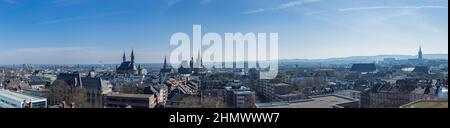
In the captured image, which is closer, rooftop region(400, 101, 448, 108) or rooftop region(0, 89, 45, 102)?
rooftop region(400, 101, 448, 108)

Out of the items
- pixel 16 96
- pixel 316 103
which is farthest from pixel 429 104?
pixel 16 96

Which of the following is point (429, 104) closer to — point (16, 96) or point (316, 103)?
point (316, 103)

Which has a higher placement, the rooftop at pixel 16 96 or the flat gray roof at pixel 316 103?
the rooftop at pixel 16 96

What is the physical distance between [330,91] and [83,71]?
2.84 feet

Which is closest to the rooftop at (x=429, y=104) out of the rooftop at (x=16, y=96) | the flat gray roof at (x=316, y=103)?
the flat gray roof at (x=316, y=103)

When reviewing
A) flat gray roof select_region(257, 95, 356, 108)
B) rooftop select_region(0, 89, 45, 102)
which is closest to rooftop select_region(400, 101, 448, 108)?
flat gray roof select_region(257, 95, 356, 108)

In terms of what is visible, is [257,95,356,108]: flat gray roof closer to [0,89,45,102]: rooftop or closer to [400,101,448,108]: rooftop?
[400,101,448,108]: rooftop

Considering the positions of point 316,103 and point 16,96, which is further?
point 16,96

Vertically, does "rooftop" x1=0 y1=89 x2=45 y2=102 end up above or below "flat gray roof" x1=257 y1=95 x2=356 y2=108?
above

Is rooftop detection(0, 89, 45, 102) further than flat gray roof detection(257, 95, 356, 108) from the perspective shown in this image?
Yes

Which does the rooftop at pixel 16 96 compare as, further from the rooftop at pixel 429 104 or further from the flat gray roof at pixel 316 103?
the rooftop at pixel 429 104

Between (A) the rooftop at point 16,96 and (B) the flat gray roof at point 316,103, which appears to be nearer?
(B) the flat gray roof at point 316,103

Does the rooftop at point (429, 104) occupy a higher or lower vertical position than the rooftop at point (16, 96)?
lower
